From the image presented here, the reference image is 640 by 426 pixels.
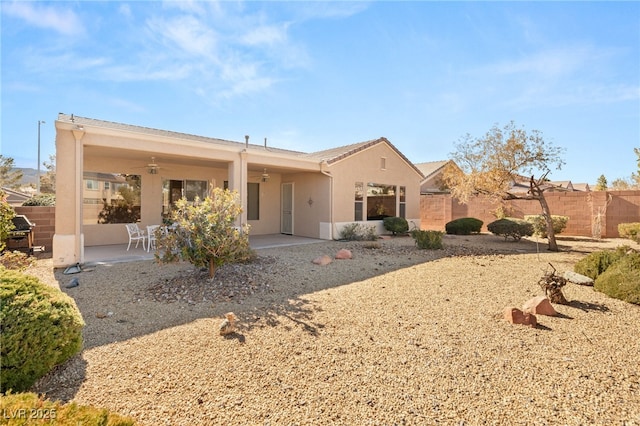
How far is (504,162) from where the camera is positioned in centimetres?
1209

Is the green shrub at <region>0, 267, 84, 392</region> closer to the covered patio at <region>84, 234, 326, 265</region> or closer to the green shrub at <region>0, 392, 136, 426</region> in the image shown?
the green shrub at <region>0, 392, 136, 426</region>

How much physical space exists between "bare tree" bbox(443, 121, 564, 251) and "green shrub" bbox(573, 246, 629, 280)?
526 cm

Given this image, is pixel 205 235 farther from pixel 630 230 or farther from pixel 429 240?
pixel 630 230

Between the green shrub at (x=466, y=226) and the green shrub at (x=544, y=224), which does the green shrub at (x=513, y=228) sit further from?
the green shrub at (x=466, y=226)

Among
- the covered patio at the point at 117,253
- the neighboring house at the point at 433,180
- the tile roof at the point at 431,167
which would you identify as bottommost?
the covered patio at the point at 117,253

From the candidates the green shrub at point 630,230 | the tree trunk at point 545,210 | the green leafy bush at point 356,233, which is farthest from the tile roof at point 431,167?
the tree trunk at point 545,210

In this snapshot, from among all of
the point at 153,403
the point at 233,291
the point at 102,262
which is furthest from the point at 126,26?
the point at 153,403

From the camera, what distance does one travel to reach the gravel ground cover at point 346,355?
265 centimetres

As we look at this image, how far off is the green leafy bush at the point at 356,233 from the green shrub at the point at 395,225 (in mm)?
1239

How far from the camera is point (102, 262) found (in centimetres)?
849

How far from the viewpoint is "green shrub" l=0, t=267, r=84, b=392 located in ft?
8.85

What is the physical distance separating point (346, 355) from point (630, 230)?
56.5 feet

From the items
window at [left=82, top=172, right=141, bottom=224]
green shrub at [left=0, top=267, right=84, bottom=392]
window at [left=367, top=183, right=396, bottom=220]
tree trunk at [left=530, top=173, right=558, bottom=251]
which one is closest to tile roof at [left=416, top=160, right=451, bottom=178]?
window at [left=367, top=183, right=396, bottom=220]

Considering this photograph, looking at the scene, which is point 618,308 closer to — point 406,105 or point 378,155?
point 406,105
